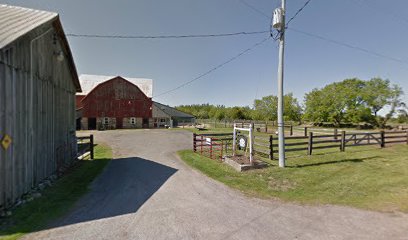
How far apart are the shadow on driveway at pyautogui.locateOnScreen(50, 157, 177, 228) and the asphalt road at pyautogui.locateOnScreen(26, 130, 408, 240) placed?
0.08ft

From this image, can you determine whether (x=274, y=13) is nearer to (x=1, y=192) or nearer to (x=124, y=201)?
(x=124, y=201)

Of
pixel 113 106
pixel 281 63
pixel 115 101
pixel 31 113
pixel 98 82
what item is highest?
pixel 98 82

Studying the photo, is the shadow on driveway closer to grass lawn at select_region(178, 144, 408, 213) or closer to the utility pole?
grass lawn at select_region(178, 144, 408, 213)

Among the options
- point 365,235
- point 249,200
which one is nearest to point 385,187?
point 365,235

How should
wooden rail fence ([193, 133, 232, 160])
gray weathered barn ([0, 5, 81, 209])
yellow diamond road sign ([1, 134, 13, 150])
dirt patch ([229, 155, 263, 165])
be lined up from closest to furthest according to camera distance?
yellow diamond road sign ([1, 134, 13, 150]) → gray weathered barn ([0, 5, 81, 209]) → dirt patch ([229, 155, 263, 165]) → wooden rail fence ([193, 133, 232, 160])

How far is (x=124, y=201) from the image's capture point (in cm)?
593

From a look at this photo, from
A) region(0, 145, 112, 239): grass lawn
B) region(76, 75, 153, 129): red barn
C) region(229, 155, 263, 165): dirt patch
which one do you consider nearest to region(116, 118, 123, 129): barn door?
region(76, 75, 153, 129): red barn

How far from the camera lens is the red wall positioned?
35344mm

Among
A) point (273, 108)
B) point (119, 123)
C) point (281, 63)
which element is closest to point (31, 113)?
point (281, 63)

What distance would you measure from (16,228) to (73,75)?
10.2 m

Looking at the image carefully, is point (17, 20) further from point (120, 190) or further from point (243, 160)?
point (243, 160)

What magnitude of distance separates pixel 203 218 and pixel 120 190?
11.5 ft

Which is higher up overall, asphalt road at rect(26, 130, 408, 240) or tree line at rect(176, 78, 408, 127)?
tree line at rect(176, 78, 408, 127)

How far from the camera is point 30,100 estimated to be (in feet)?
21.7
